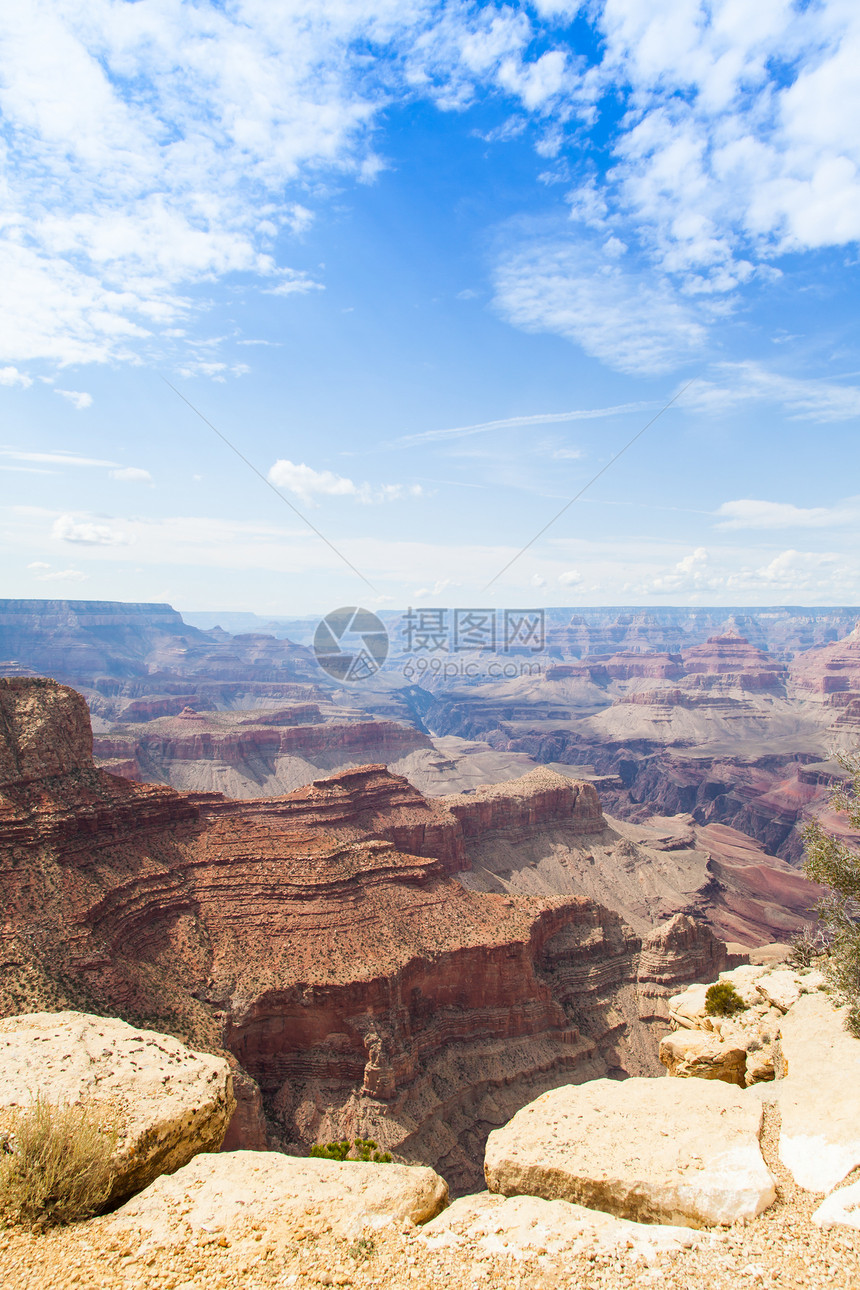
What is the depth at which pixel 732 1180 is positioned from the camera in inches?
388

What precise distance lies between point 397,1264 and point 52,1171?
5.08 meters

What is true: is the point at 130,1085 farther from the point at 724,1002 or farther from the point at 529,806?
the point at 529,806

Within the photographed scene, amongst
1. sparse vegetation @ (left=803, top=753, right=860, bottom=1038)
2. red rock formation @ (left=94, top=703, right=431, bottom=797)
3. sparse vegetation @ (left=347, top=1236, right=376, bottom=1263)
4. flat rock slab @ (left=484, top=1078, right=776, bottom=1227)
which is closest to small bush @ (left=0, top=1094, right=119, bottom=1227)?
sparse vegetation @ (left=347, top=1236, right=376, bottom=1263)

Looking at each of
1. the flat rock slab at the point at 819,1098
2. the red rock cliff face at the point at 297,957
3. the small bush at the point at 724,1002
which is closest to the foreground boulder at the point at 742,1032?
the small bush at the point at 724,1002

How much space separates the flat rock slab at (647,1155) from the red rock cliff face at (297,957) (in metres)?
17.4

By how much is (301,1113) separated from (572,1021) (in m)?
18.2

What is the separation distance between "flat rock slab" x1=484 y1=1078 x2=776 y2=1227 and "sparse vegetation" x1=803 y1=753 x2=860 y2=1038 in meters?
5.70

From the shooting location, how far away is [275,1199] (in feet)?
31.8

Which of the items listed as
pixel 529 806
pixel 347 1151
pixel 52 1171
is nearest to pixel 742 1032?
pixel 347 1151

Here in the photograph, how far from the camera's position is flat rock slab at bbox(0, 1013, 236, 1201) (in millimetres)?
11062

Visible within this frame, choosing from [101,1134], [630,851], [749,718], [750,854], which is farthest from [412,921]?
[749,718]

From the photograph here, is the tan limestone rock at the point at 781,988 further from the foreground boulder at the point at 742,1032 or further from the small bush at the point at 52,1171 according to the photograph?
the small bush at the point at 52,1171

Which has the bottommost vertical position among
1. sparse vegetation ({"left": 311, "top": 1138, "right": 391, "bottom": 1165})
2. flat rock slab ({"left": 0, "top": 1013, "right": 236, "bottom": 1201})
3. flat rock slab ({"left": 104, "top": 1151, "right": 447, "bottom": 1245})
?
sparse vegetation ({"left": 311, "top": 1138, "right": 391, "bottom": 1165})

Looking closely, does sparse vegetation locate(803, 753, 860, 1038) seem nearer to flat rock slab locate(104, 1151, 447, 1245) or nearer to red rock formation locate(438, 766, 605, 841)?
flat rock slab locate(104, 1151, 447, 1245)
